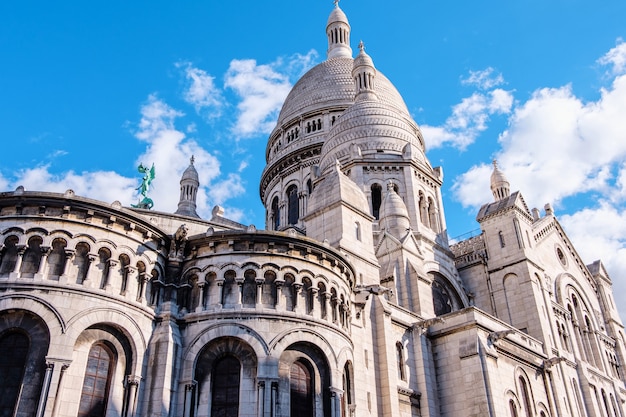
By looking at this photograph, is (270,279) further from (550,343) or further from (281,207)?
(281,207)

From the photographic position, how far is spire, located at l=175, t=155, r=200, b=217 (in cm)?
4688

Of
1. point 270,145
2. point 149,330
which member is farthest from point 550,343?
point 270,145

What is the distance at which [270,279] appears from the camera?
70.9 feet

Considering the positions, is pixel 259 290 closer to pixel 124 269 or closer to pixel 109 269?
pixel 124 269

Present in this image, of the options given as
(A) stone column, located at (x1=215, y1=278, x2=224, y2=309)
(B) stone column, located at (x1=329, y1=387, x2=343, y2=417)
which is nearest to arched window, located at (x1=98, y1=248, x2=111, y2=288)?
(A) stone column, located at (x1=215, y1=278, x2=224, y2=309)

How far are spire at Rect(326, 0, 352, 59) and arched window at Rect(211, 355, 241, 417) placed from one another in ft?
151

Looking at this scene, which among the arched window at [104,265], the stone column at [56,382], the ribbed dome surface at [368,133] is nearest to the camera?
the stone column at [56,382]

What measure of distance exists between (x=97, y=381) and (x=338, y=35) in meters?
A: 52.0

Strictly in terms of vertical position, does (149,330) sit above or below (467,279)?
below

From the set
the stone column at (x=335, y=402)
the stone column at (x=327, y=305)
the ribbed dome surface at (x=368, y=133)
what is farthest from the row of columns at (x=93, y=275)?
the ribbed dome surface at (x=368, y=133)

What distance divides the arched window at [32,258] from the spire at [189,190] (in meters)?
26.9

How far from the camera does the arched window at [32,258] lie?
18922mm

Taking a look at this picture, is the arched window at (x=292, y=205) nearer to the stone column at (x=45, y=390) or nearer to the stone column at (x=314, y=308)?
the stone column at (x=314, y=308)

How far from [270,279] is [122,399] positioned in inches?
240
